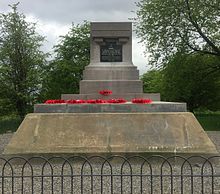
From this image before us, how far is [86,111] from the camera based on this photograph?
1153 centimetres

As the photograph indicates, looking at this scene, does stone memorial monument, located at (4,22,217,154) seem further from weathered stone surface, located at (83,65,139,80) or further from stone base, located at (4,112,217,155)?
weathered stone surface, located at (83,65,139,80)

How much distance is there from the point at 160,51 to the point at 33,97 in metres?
9.06

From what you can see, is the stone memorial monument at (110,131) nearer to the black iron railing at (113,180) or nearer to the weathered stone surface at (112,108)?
the weathered stone surface at (112,108)

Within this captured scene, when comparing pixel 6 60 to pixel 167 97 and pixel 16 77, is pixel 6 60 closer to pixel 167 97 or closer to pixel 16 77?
pixel 16 77

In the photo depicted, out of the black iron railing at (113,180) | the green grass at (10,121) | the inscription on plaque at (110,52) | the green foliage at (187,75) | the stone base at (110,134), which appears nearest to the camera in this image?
the black iron railing at (113,180)

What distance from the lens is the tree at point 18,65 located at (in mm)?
27828

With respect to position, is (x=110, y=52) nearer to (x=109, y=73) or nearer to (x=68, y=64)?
(x=109, y=73)

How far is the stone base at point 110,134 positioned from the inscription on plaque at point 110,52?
426cm

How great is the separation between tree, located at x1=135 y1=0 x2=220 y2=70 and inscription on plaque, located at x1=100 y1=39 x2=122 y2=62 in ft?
38.6

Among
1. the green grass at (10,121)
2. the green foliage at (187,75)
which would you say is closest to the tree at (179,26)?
the green foliage at (187,75)

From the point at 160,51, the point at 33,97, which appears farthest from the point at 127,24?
the point at 33,97

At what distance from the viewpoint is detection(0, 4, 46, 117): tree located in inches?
1096

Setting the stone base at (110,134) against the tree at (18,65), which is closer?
the stone base at (110,134)

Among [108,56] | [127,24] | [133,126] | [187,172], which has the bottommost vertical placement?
[187,172]
